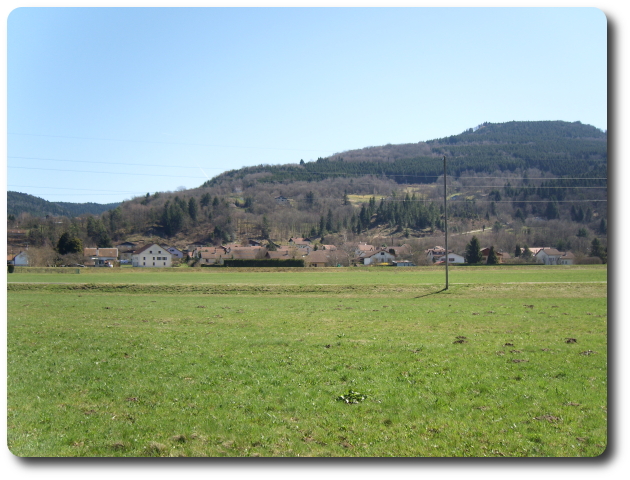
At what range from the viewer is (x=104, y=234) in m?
105

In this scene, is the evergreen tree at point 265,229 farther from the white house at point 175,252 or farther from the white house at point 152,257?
the white house at point 152,257

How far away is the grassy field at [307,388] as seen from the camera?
23.2 feet

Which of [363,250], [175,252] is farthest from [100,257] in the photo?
[363,250]

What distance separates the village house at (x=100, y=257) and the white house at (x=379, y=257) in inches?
2476

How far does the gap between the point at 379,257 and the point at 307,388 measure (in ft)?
371

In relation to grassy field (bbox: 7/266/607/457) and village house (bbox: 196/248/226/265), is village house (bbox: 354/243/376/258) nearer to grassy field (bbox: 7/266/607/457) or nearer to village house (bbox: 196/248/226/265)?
village house (bbox: 196/248/226/265)

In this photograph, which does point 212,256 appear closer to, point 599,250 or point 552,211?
point 552,211

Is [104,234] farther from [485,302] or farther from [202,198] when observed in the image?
[485,302]

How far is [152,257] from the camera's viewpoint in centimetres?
10338

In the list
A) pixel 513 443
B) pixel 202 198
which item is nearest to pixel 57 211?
pixel 202 198

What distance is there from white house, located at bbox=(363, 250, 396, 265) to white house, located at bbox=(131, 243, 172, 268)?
5174 centimetres

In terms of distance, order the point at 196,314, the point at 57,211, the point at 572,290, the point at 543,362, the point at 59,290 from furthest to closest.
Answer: the point at 57,211
the point at 59,290
the point at 572,290
the point at 196,314
the point at 543,362

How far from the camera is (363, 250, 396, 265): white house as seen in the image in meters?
120

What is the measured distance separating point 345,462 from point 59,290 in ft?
135
